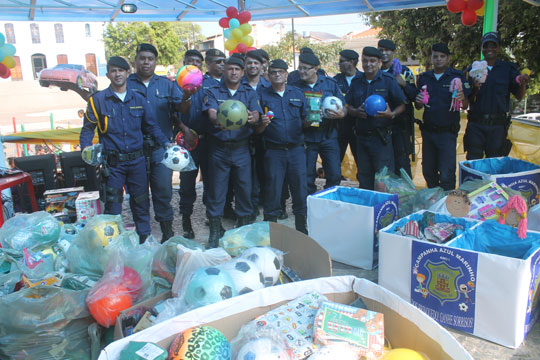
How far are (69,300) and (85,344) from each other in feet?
1.02

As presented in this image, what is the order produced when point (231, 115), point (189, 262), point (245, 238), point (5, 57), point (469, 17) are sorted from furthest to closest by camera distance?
point (5, 57) < point (469, 17) < point (231, 115) < point (245, 238) < point (189, 262)

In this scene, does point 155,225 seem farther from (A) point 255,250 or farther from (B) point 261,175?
(A) point 255,250

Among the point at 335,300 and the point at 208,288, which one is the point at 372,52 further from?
the point at 208,288

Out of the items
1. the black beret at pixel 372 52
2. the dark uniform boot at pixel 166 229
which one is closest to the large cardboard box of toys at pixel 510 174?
the black beret at pixel 372 52

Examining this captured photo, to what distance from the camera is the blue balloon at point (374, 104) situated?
15.6 feet

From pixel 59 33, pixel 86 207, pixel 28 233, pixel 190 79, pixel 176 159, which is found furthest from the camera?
pixel 59 33

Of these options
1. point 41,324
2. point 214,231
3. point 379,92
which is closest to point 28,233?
point 41,324

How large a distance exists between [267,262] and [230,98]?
244cm

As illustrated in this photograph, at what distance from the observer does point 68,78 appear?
652cm

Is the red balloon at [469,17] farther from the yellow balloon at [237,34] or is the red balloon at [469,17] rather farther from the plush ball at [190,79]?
the plush ball at [190,79]

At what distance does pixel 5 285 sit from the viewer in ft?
9.80

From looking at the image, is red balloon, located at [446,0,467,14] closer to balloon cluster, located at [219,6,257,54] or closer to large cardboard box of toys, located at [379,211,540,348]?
balloon cluster, located at [219,6,257,54]

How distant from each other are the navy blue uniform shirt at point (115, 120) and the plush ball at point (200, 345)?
296cm

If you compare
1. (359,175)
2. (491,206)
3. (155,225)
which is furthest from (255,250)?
(155,225)
